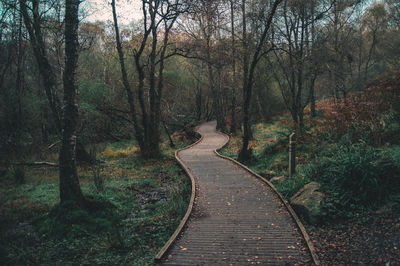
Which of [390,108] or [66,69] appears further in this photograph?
[390,108]

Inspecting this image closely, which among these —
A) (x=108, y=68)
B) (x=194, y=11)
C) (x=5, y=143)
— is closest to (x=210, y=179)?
(x=194, y=11)

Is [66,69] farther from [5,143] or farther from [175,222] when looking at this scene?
[5,143]

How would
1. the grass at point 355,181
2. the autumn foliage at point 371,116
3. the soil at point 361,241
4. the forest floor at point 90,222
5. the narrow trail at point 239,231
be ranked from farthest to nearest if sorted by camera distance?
the autumn foliage at point 371,116, the grass at point 355,181, the forest floor at point 90,222, the narrow trail at point 239,231, the soil at point 361,241

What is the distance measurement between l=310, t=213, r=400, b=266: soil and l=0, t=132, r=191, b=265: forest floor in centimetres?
293

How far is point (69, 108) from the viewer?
573cm

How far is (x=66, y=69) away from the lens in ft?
18.7

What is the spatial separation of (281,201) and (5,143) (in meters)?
11.7

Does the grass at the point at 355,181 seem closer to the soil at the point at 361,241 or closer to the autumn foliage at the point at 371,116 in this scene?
the soil at the point at 361,241

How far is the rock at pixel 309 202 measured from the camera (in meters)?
5.18

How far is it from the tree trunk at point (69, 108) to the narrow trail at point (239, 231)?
2924mm

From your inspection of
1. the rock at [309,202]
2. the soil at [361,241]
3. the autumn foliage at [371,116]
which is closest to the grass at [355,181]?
the rock at [309,202]

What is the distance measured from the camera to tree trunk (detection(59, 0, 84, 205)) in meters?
5.70

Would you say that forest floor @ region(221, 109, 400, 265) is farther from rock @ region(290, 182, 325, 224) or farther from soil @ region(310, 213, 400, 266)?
rock @ region(290, 182, 325, 224)

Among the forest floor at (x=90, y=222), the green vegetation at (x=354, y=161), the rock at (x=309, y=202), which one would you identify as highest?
the green vegetation at (x=354, y=161)
